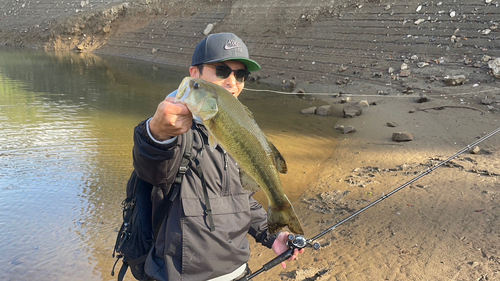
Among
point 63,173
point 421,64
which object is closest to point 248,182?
point 63,173

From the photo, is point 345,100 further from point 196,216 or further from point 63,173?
point 196,216

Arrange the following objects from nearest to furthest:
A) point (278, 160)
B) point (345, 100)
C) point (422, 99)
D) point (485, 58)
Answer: point (278, 160) → point (422, 99) → point (485, 58) → point (345, 100)

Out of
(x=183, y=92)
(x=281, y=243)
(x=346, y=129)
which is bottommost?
(x=346, y=129)

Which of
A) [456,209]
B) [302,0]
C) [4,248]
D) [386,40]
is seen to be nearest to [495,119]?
[456,209]

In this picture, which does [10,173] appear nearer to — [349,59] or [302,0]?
[349,59]

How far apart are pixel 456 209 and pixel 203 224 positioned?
14.7 ft

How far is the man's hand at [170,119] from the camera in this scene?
1946 millimetres

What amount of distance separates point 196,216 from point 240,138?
0.57 meters

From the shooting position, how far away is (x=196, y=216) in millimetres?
2344

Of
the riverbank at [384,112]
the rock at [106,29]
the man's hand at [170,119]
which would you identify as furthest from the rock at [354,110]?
the rock at [106,29]

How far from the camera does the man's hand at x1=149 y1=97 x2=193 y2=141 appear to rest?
76.6 inches

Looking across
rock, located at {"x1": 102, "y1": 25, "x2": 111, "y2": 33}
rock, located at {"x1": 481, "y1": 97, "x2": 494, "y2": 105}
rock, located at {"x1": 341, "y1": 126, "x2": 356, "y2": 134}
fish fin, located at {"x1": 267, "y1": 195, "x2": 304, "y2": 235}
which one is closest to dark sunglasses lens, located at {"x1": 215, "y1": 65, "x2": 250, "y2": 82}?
fish fin, located at {"x1": 267, "y1": 195, "x2": 304, "y2": 235}

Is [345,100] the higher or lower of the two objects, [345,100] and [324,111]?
the lower

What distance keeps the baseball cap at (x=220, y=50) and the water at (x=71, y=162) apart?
3.67 m
